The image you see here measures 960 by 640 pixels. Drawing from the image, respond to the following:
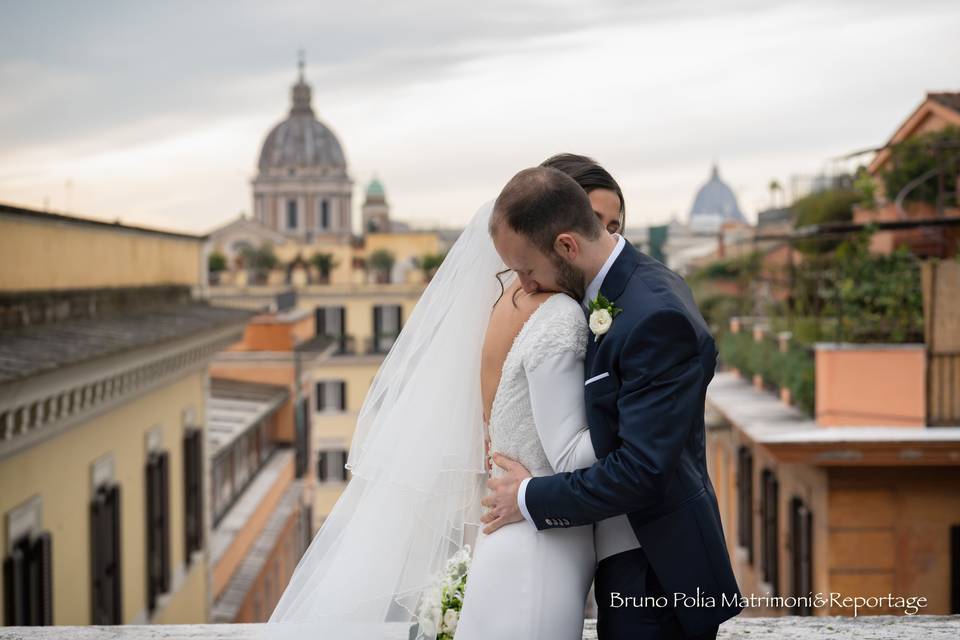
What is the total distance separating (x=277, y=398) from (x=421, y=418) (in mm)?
20048

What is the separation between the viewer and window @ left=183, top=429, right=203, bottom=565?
48.1 ft

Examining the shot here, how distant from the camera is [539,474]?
9.46 feet

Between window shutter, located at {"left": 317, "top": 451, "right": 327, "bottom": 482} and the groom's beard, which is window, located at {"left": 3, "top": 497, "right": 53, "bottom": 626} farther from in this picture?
window shutter, located at {"left": 317, "top": 451, "right": 327, "bottom": 482}

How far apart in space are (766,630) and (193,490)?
11898mm

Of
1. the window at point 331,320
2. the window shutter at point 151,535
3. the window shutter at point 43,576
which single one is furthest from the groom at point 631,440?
the window at point 331,320

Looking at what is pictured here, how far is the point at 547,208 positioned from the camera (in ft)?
8.87

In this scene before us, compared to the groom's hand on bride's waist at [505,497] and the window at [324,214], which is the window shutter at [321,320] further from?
the window at [324,214]

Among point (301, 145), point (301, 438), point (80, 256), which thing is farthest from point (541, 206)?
point (301, 145)

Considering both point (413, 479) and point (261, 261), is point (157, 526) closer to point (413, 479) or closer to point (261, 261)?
point (413, 479)

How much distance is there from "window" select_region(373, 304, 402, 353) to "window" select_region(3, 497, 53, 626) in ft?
147

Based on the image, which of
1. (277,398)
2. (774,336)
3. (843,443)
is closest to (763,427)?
(843,443)

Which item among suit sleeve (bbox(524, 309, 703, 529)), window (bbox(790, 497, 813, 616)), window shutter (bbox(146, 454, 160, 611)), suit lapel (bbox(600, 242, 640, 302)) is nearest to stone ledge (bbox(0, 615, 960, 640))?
suit sleeve (bbox(524, 309, 703, 529))

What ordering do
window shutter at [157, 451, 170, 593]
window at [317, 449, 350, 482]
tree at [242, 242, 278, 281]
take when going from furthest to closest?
1. tree at [242, 242, 278, 281]
2. window at [317, 449, 350, 482]
3. window shutter at [157, 451, 170, 593]

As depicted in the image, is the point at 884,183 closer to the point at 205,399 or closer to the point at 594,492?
the point at 205,399
